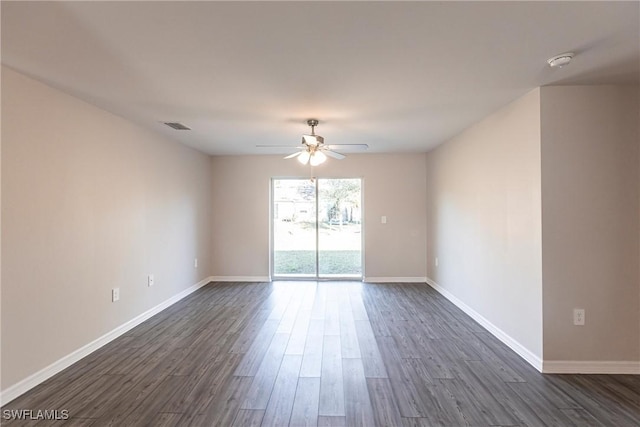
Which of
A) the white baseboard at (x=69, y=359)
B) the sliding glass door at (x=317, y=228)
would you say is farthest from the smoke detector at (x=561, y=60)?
the white baseboard at (x=69, y=359)

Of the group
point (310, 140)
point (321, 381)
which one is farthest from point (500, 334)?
point (310, 140)

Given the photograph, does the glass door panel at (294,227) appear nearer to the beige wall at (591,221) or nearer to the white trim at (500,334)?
the white trim at (500,334)

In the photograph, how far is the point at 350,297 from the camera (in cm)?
462

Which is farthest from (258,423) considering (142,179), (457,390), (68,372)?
(142,179)

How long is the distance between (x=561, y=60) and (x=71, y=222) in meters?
4.02

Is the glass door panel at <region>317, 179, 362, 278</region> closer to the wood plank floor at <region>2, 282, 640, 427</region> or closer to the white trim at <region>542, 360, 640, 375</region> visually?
the wood plank floor at <region>2, 282, 640, 427</region>

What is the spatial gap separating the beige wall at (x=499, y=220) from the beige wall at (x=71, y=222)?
13.2ft

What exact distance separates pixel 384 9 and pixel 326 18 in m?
0.30

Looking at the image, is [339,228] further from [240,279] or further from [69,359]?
[69,359]

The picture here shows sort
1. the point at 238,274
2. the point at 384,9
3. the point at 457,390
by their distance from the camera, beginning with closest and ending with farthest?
the point at 384,9, the point at 457,390, the point at 238,274

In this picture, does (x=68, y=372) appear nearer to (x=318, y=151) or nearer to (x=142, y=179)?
(x=142, y=179)

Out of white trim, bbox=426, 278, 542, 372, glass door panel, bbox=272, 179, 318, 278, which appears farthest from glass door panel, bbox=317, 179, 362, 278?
white trim, bbox=426, 278, 542, 372

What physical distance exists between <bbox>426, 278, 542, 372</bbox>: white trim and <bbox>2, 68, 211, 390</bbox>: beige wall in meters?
4.00

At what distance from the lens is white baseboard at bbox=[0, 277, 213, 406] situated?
2.12 metres
